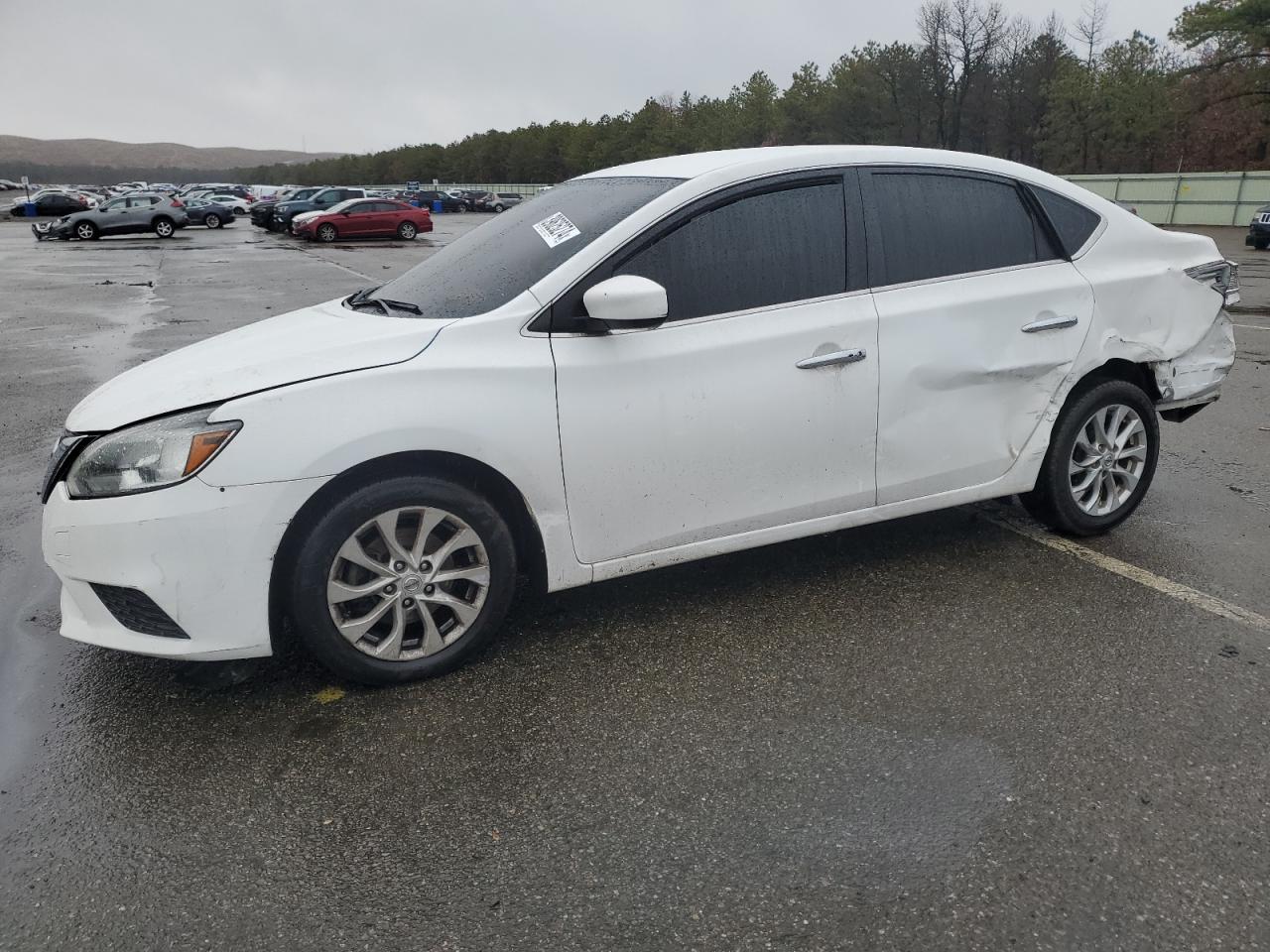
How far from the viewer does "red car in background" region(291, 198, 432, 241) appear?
33.2m

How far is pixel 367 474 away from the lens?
312 centimetres

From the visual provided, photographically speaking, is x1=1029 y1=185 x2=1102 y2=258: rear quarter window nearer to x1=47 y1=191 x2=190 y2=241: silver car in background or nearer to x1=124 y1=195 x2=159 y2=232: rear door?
x1=47 y1=191 x2=190 y2=241: silver car in background

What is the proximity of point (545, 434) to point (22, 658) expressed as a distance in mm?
2136

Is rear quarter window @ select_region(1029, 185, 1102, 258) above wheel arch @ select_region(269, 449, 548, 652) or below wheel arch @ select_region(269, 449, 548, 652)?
above

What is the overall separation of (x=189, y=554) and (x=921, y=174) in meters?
3.11

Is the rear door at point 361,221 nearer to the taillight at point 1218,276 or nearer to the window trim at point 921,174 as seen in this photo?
the window trim at point 921,174

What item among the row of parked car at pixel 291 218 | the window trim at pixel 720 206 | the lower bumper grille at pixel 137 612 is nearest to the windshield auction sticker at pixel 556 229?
the window trim at pixel 720 206

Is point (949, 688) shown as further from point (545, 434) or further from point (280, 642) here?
point (280, 642)

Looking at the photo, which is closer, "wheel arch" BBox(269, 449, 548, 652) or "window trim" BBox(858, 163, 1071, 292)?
"wheel arch" BBox(269, 449, 548, 652)

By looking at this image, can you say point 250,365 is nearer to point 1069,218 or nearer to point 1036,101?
point 1069,218

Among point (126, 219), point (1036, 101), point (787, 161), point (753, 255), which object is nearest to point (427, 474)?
point (753, 255)

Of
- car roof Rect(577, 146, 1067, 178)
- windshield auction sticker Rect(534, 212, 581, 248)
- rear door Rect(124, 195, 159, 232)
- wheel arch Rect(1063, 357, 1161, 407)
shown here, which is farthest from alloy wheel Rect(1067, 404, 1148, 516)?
rear door Rect(124, 195, 159, 232)

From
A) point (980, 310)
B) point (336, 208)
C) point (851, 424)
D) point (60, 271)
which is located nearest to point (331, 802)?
point (851, 424)

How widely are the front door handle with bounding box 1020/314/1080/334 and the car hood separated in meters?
2.41
